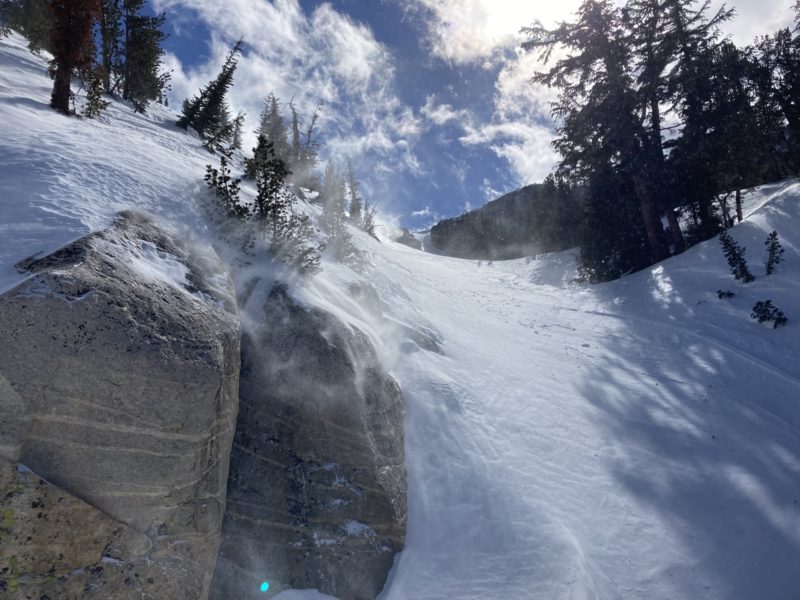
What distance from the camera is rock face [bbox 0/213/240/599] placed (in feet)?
11.3

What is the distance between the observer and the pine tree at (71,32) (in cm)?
998

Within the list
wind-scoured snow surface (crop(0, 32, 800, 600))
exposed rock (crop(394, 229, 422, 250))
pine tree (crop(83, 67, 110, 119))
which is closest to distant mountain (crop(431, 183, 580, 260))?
exposed rock (crop(394, 229, 422, 250))

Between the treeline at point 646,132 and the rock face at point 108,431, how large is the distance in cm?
1727

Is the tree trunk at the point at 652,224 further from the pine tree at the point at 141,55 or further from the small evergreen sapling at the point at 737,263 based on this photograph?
the pine tree at the point at 141,55

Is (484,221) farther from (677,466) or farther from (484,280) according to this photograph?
(677,466)

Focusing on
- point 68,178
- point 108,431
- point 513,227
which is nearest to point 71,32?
point 68,178

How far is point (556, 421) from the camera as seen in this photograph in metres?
7.98

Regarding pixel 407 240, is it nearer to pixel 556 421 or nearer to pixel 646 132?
pixel 646 132

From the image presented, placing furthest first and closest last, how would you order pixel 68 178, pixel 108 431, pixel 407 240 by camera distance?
pixel 407 240 → pixel 68 178 → pixel 108 431

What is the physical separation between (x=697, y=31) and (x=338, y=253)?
61.7ft

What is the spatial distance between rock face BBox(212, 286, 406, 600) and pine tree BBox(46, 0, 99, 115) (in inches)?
330

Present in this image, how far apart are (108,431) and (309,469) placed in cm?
230

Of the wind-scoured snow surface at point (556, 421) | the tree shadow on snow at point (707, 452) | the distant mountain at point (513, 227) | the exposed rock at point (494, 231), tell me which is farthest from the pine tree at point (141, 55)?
the exposed rock at point (494, 231)

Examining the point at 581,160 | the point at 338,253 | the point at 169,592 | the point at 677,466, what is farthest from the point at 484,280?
the point at 169,592
